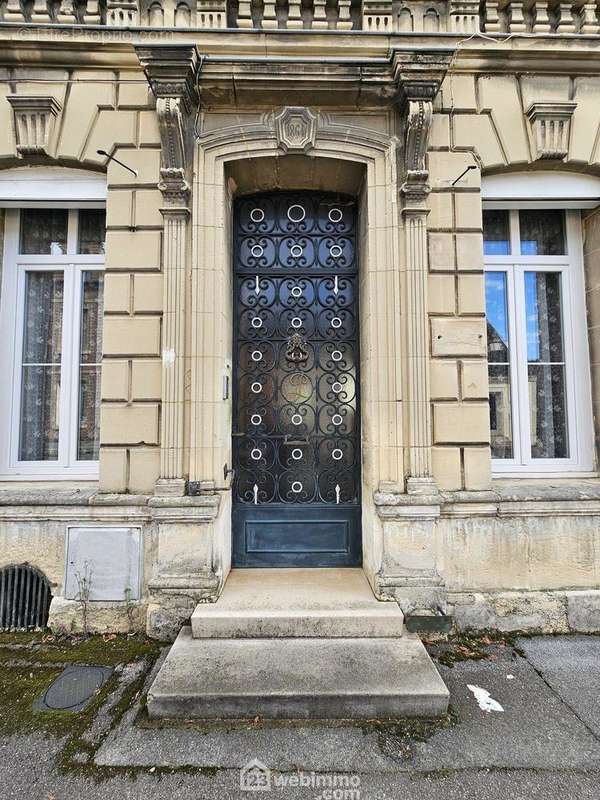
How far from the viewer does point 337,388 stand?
4.76 metres

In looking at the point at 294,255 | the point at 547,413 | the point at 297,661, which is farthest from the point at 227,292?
the point at 547,413

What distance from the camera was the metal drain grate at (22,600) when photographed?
4.09 meters

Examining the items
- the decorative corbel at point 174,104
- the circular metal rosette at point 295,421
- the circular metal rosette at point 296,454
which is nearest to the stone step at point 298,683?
the circular metal rosette at point 296,454

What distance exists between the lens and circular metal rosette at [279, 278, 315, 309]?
189 inches

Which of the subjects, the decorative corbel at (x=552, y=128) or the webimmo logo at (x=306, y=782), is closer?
the webimmo logo at (x=306, y=782)

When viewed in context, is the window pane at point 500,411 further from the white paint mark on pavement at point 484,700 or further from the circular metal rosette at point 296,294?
the white paint mark on pavement at point 484,700

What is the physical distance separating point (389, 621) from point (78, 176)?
17.3ft

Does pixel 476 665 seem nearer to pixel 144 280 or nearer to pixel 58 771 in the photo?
pixel 58 771

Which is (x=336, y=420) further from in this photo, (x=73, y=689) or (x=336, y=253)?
(x=73, y=689)

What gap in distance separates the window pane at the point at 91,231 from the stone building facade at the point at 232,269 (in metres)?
0.10

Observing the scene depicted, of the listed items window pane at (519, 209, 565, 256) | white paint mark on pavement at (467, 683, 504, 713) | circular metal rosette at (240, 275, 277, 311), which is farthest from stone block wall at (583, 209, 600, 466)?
circular metal rosette at (240, 275, 277, 311)

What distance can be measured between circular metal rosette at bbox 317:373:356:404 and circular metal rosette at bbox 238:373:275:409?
0.55m

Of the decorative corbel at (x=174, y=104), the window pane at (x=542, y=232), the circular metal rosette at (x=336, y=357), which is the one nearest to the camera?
the decorative corbel at (x=174, y=104)

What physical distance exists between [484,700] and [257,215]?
493 cm
